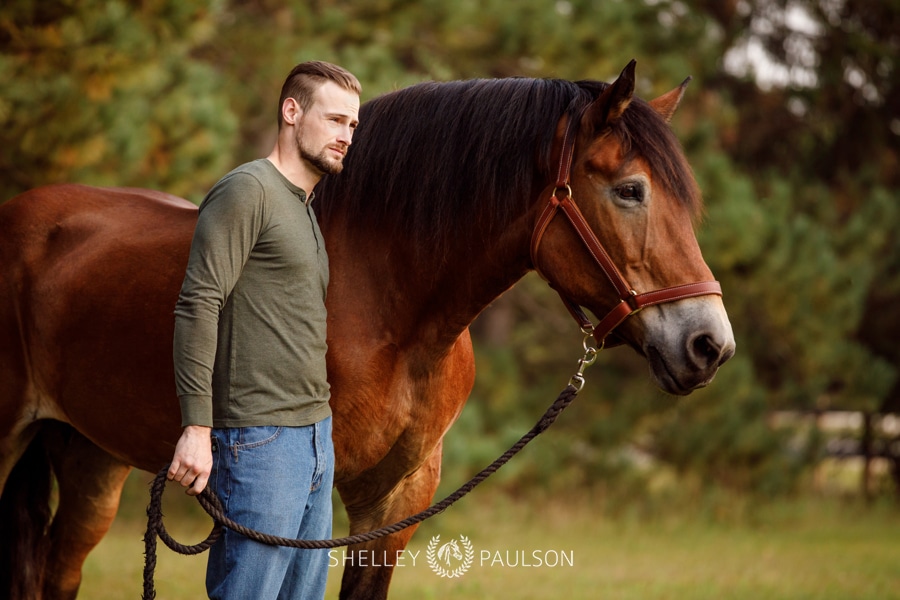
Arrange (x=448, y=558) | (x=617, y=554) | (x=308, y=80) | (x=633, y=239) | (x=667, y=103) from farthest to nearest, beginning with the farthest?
(x=617, y=554), (x=448, y=558), (x=667, y=103), (x=633, y=239), (x=308, y=80)

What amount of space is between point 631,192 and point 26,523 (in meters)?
2.65

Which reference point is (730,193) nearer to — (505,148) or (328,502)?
(505,148)

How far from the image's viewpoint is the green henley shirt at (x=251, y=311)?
7.10ft

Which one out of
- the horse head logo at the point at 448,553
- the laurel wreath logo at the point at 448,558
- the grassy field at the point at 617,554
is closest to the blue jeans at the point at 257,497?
the grassy field at the point at 617,554

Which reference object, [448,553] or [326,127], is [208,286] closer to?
[326,127]

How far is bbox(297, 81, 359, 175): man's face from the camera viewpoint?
2.37 metres

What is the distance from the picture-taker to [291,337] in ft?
7.56

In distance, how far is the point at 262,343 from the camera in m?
2.27

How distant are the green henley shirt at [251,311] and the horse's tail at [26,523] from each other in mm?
1765

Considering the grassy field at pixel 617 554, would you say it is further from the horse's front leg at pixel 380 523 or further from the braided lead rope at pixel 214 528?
the braided lead rope at pixel 214 528

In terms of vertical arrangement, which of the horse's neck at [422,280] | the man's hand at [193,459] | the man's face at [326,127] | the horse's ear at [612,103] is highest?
the horse's ear at [612,103]

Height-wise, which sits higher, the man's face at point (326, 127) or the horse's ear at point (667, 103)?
the horse's ear at point (667, 103)

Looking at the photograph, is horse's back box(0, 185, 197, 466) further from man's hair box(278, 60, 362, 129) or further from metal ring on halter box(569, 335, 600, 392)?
metal ring on halter box(569, 335, 600, 392)

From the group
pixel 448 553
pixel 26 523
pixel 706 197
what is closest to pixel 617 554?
pixel 448 553
